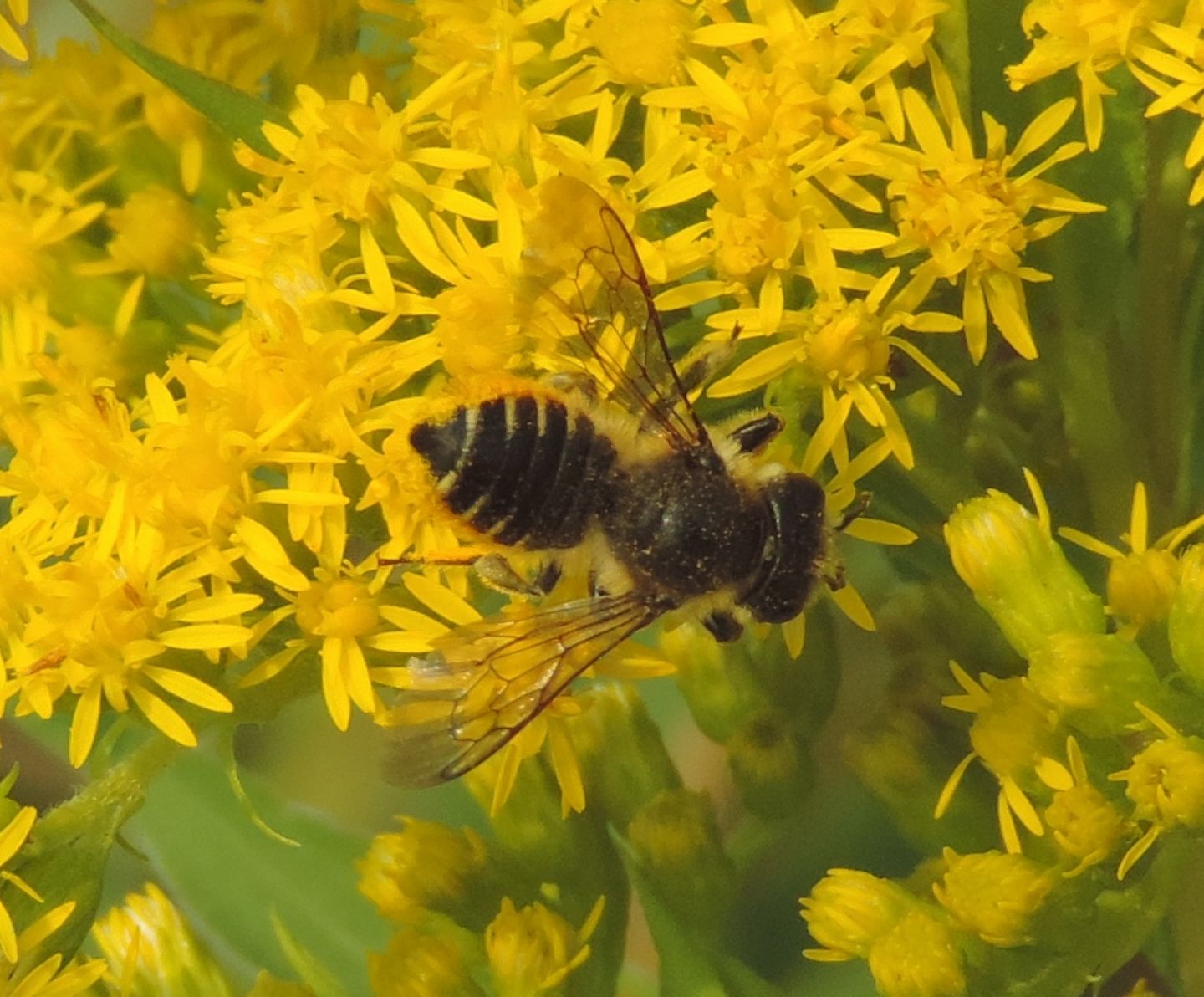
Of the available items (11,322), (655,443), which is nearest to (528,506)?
(655,443)

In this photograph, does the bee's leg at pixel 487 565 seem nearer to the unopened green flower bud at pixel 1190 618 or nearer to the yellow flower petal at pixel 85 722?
the yellow flower petal at pixel 85 722

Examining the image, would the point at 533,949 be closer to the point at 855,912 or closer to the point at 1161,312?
the point at 855,912

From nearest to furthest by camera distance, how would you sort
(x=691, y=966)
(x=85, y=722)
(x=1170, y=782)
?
1. (x=1170, y=782)
2. (x=85, y=722)
3. (x=691, y=966)

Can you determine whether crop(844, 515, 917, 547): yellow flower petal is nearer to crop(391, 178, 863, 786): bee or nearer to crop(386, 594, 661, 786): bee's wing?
crop(391, 178, 863, 786): bee

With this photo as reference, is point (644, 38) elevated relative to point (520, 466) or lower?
elevated

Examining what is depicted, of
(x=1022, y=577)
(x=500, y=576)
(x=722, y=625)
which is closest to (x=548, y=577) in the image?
(x=500, y=576)

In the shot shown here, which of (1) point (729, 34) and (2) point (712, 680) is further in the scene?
(2) point (712, 680)

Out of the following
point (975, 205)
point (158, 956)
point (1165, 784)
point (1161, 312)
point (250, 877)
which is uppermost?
point (975, 205)
